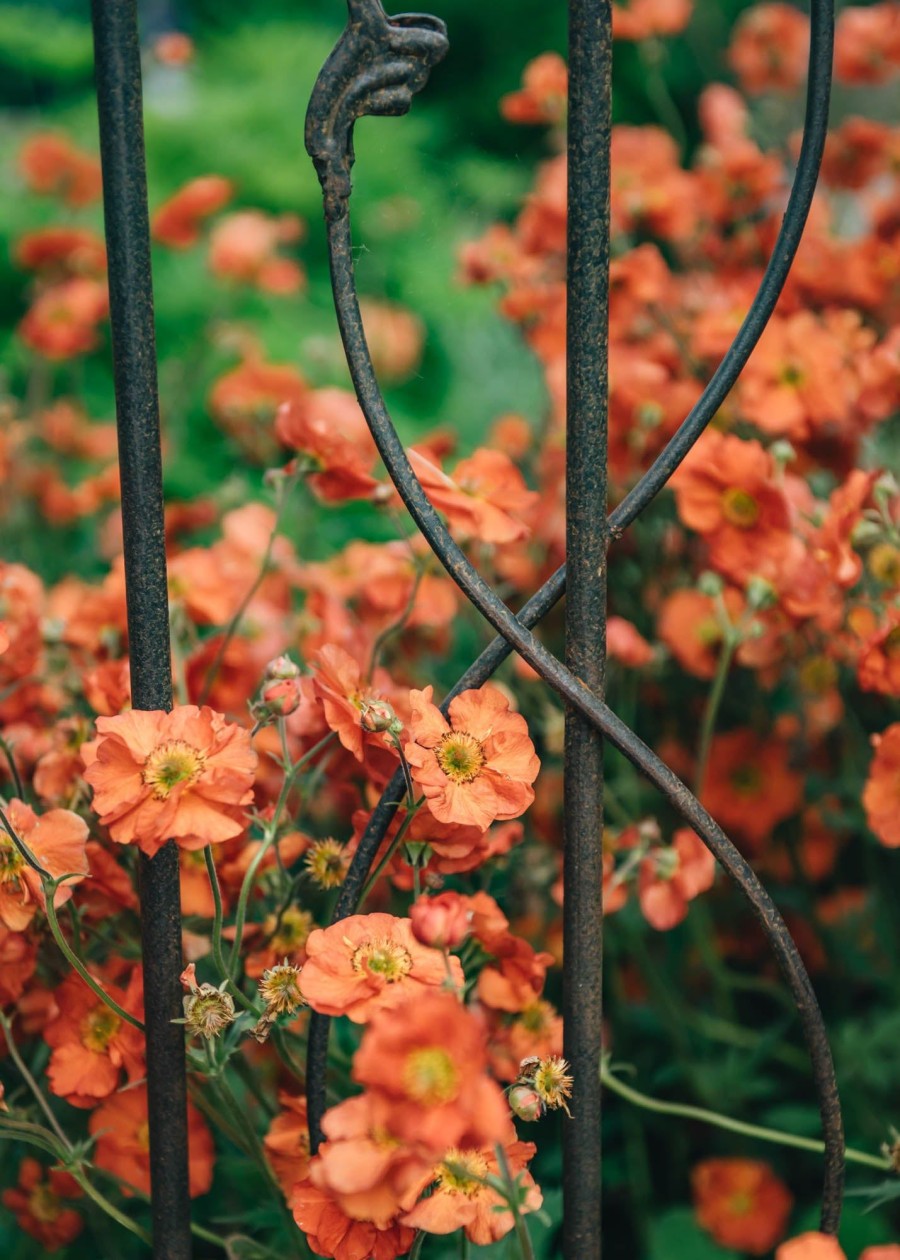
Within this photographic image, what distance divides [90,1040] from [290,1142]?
14cm

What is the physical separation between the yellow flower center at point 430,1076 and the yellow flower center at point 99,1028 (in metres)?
0.33

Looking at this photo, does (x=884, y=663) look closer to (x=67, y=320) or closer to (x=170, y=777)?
(x=170, y=777)

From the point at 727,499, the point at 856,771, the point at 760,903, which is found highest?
the point at 727,499

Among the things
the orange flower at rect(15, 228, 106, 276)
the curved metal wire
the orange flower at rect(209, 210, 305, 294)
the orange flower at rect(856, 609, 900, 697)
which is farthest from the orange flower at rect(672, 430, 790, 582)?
the orange flower at rect(15, 228, 106, 276)

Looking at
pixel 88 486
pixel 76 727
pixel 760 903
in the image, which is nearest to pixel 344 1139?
pixel 760 903

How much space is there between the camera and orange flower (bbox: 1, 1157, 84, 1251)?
89 cm

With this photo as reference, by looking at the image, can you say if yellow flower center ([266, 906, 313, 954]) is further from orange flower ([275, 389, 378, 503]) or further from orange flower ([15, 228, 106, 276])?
orange flower ([15, 228, 106, 276])

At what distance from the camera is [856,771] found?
1.27 metres

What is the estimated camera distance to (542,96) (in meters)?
1.55

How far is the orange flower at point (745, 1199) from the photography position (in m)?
1.10

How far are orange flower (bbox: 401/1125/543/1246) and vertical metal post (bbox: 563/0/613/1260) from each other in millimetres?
95

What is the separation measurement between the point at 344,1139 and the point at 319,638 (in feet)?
1.77

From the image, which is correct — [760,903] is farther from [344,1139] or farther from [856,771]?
[856,771]

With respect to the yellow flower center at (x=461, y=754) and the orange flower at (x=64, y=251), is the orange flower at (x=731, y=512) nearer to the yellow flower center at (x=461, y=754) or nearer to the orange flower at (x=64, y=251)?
the yellow flower center at (x=461, y=754)
